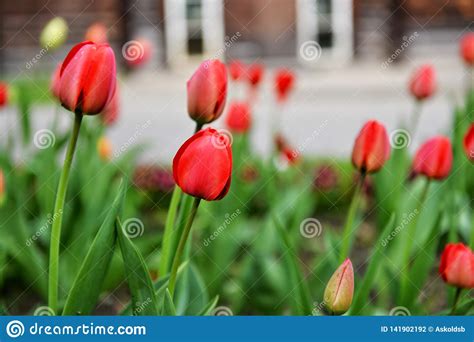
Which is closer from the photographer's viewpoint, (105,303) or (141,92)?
(105,303)

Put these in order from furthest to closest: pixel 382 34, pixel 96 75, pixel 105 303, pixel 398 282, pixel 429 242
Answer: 1. pixel 382 34
2. pixel 105 303
3. pixel 398 282
4. pixel 429 242
5. pixel 96 75

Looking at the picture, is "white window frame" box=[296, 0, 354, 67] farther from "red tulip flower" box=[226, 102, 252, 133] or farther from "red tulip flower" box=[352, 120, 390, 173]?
"red tulip flower" box=[352, 120, 390, 173]

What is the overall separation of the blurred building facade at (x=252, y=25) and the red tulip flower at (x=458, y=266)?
227 inches

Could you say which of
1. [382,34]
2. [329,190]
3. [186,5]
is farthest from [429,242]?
[382,34]

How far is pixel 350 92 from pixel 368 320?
613 centimetres

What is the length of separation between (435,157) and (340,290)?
300 mm

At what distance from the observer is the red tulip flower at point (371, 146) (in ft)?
3.42

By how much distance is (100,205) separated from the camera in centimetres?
160

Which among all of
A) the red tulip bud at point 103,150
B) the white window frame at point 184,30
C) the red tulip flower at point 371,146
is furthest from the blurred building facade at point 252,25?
the red tulip flower at point 371,146

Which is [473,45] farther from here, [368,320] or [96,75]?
[96,75]

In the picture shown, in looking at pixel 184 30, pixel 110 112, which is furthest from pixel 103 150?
pixel 184 30

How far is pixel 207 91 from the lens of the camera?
0.98 meters

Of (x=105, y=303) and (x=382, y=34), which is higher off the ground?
(x=382, y=34)

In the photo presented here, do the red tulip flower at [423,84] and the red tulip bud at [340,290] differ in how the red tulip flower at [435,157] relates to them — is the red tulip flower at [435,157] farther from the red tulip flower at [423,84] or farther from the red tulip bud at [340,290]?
the red tulip flower at [423,84]
